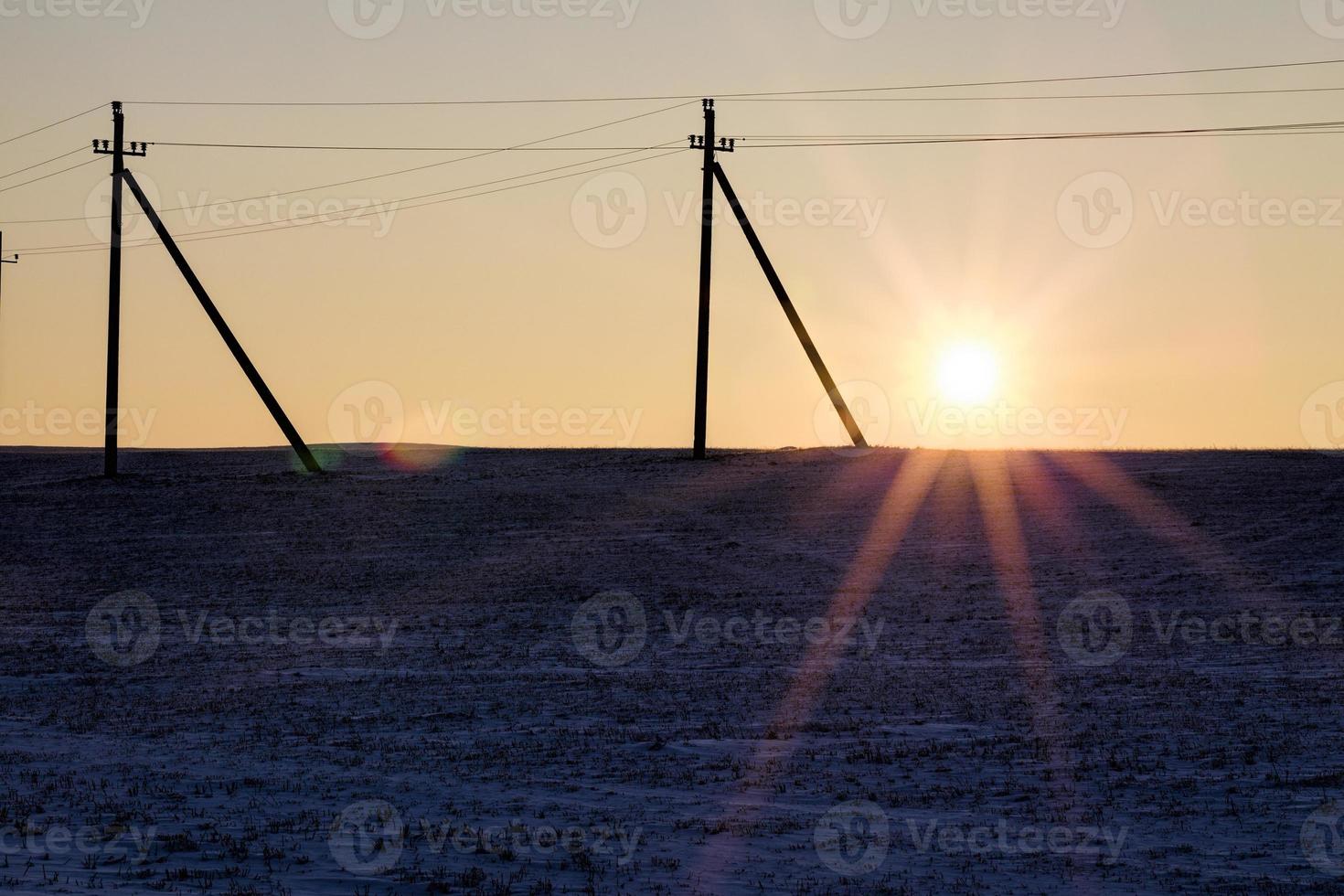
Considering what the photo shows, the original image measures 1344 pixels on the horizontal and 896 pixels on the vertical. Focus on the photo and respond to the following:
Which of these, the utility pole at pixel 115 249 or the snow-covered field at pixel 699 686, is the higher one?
the utility pole at pixel 115 249

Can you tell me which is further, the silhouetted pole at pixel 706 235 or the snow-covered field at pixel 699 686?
the silhouetted pole at pixel 706 235

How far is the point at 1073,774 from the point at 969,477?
27947 mm

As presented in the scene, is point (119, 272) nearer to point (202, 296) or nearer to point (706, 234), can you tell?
point (202, 296)

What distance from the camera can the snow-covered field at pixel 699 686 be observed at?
11.4 metres

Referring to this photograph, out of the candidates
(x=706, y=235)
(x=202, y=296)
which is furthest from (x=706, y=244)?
(x=202, y=296)

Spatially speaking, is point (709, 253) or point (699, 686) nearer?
point (699, 686)

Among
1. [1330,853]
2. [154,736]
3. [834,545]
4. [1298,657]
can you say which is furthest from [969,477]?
[1330,853]

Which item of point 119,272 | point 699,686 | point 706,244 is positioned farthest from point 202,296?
point 699,686

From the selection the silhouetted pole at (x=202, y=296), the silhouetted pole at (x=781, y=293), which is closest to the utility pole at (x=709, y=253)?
the silhouetted pole at (x=781, y=293)

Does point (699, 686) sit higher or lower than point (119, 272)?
lower

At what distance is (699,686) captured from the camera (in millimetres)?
19844

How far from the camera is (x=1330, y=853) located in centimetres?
1090

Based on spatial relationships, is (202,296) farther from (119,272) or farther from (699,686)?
(699,686)

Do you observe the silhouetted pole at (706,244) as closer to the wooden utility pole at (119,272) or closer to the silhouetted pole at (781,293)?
the silhouetted pole at (781,293)
